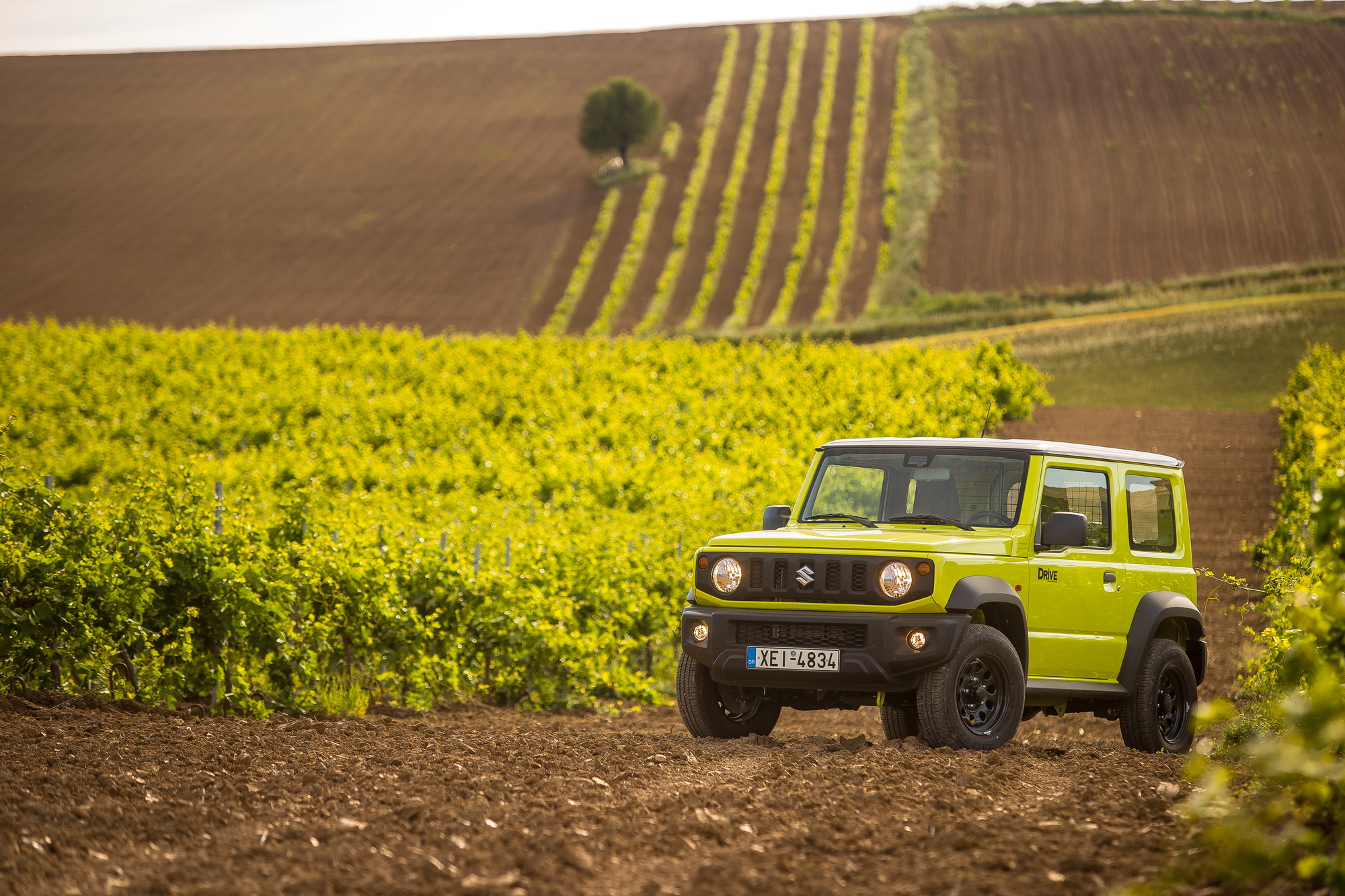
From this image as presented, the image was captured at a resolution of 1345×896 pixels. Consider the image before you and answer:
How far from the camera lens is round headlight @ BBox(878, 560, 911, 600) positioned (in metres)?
7.53

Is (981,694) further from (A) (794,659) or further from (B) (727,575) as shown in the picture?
(B) (727,575)

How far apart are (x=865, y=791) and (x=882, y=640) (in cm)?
141

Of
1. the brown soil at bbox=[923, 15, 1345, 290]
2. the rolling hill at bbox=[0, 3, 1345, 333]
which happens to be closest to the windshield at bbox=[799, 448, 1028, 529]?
the rolling hill at bbox=[0, 3, 1345, 333]

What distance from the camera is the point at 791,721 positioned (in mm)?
11953

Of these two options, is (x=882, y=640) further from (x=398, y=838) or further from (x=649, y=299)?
(x=649, y=299)

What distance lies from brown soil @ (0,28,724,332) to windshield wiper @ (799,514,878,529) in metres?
41.6

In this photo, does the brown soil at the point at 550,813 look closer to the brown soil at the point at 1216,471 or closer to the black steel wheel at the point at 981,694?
the black steel wheel at the point at 981,694

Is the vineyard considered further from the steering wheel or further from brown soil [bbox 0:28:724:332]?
brown soil [bbox 0:28:724:332]

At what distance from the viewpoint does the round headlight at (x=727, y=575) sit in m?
8.04

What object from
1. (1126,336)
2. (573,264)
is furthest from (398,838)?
(573,264)

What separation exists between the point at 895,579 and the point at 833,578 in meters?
0.37

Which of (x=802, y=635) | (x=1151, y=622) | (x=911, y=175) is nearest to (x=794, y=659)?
(x=802, y=635)

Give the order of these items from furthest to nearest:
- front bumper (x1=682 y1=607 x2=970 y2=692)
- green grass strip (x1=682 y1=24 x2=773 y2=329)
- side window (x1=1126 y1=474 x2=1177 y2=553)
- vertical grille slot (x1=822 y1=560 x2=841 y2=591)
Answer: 1. green grass strip (x1=682 y1=24 x2=773 y2=329)
2. side window (x1=1126 y1=474 x2=1177 y2=553)
3. vertical grille slot (x1=822 y1=560 x2=841 y2=591)
4. front bumper (x1=682 y1=607 x2=970 y2=692)

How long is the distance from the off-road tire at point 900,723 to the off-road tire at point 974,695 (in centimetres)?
56
